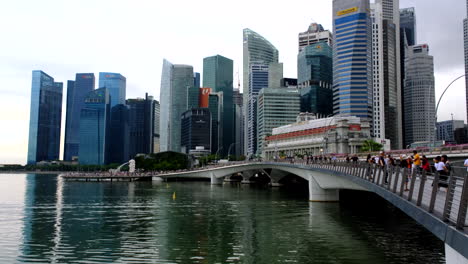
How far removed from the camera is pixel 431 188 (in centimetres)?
2077

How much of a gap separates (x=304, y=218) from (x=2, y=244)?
83.2 feet

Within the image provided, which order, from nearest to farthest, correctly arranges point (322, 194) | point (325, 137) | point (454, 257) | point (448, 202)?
point (454, 257), point (448, 202), point (322, 194), point (325, 137)

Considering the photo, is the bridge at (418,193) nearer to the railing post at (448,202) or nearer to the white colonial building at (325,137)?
the railing post at (448,202)

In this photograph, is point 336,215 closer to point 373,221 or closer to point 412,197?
point 373,221

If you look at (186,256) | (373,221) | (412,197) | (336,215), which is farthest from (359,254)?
(336,215)

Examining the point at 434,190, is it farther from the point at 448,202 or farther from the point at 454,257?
the point at 454,257

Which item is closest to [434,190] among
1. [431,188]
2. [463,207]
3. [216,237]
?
[463,207]

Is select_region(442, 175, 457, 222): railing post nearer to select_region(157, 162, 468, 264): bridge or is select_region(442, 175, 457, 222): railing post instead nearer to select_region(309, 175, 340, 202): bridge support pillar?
select_region(157, 162, 468, 264): bridge

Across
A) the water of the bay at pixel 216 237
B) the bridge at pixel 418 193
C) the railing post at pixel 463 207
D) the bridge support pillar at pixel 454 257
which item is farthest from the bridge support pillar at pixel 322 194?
the railing post at pixel 463 207

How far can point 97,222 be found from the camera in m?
37.5

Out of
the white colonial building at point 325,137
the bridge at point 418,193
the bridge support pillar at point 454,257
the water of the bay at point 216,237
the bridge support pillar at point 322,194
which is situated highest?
the white colonial building at point 325,137

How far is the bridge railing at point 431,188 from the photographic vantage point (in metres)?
12.7

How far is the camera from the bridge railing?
1270cm

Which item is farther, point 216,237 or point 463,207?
point 216,237
